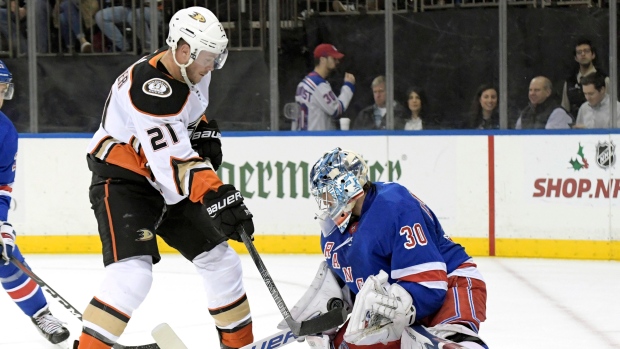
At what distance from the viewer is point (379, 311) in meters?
2.60

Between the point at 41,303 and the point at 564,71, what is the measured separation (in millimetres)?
3530

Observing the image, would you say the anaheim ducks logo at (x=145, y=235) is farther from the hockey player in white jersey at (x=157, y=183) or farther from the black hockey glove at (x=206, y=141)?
the black hockey glove at (x=206, y=141)

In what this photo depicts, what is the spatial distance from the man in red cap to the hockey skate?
2.85 metres

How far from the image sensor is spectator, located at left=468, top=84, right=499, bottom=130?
6.25m

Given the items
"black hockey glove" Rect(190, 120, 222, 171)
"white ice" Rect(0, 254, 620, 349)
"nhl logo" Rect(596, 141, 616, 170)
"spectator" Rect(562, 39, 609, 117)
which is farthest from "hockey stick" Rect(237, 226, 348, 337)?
"spectator" Rect(562, 39, 609, 117)

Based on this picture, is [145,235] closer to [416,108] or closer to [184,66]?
[184,66]

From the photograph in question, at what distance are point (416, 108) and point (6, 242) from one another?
10.4 feet

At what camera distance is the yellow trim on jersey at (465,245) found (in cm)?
594

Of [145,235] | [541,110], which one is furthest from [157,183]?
[541,110]

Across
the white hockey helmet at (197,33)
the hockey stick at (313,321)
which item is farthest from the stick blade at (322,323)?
the white hockey helmet at (197,33)

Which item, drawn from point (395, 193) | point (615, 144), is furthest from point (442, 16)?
point (395, 193)

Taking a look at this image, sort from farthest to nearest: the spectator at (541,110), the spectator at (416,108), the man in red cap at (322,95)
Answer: the man in red cap at (322,95)
the spectator at (416,108)
the spectator at (541,110)

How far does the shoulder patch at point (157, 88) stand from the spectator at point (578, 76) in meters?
3.63

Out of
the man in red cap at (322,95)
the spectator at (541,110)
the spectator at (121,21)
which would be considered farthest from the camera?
the spectator at (121,21)
